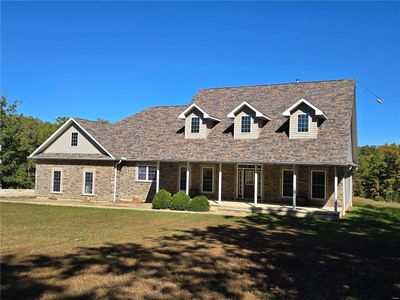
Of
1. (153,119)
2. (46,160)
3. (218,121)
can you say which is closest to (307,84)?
(218,121)

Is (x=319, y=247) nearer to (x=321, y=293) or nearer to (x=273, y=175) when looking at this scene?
(x=321, y=293)

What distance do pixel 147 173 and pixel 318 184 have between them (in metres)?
11.1

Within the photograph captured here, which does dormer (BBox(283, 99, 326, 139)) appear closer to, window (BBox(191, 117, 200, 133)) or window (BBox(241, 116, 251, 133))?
window (BBox(241, 116, 251, 133))

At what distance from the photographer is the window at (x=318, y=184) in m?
21.4

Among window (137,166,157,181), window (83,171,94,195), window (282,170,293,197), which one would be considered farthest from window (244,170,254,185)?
window (83,171,94,195)

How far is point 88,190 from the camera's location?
25797 millimetres

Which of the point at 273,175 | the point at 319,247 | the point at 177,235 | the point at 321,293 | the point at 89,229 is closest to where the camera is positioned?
the point at 321,293

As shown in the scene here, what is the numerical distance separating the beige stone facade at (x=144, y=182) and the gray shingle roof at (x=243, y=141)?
1.49m

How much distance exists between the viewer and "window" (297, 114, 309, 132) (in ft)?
Answer: 70.0

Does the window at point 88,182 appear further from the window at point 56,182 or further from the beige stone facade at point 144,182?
the window at point 56,182

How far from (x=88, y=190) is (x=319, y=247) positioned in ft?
60.2

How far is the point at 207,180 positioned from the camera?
80.6 feet

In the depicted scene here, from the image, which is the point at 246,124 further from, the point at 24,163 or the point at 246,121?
the point at 24,163

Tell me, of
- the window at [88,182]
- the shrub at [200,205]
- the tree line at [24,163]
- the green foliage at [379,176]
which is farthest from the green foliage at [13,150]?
the green foliage at [379,176]
